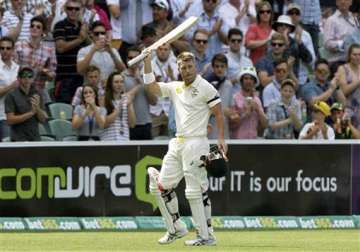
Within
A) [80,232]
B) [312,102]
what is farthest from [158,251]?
[312,102]

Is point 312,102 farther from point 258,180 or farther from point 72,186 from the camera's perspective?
point 72,186

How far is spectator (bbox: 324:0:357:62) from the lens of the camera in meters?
16.2

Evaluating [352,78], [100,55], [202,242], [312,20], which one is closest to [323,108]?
[352,78]

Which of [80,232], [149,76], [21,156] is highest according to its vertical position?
[149,76]

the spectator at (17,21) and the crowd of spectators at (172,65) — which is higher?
the spectator at (17,21)

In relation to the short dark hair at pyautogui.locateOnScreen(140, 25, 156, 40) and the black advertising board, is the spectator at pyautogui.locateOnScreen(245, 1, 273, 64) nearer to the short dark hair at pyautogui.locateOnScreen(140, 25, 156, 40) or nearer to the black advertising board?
the short dark hair at pyautogui.locateOnScreen(140, 25, 156, 40)

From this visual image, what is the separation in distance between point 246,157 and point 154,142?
4.24 ft

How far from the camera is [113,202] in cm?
1384

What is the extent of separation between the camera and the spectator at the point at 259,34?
15.7m

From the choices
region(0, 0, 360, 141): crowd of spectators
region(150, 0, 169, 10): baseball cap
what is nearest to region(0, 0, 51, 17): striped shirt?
region(0, 0, 360, 141): crowd of spectators

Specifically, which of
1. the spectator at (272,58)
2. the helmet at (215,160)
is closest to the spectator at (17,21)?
the spectator at (272,58)

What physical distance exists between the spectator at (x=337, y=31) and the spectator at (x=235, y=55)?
1.53 meters

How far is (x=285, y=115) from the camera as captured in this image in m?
15.0

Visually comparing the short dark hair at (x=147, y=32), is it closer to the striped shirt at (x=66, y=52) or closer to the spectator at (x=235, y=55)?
the striped shirt at (x=66, y=52)
